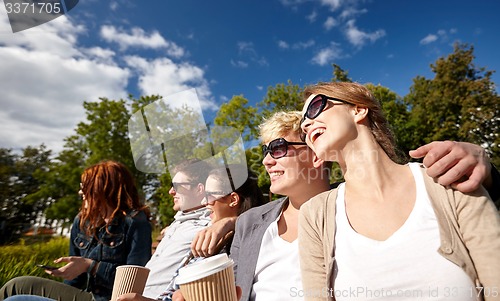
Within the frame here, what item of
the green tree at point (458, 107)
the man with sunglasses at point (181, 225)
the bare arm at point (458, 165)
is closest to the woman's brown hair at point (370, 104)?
the bare arm at point (458, 165)

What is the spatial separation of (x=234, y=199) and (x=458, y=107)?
25496 mm

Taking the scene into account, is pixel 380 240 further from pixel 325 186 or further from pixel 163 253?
pixel 163 253

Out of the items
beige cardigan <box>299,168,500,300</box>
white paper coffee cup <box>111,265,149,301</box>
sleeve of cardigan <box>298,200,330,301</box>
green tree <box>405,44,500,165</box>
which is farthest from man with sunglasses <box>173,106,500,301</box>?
green tree <box>405,44,500,165</box>

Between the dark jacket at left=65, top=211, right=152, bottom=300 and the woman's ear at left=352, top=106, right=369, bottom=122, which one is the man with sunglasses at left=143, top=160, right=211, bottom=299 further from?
the woman's ear at left=352, top=106, right=369, bottom=122

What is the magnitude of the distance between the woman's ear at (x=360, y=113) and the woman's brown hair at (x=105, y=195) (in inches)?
108

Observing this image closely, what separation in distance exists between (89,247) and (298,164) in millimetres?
2466

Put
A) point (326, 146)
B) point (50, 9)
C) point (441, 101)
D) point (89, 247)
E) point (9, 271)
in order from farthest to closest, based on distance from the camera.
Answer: point (441, 101) → point (9, 271) → point (89, 247) → point (50, 9) → point (326, 146)

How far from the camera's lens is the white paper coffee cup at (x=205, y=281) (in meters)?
1.31

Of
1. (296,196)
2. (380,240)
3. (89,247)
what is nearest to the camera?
(380,240)

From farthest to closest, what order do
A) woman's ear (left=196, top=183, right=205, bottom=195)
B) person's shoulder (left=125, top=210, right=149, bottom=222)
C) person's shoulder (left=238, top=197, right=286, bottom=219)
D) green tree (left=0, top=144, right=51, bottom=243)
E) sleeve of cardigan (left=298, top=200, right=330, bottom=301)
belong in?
1. green tree (left=0, top=144, right=51, bottom=243)
2. person's shoulder (left=125, top=210, right=149, bottom=222)
3. woman's ear (left=196, top=183, right=205, bottom=195)
4. person's shoulder (left=238, top=197, right=286, bottom=219)
5. sleeve of cardigan (left=298, top=200, right=330, bottom=301)

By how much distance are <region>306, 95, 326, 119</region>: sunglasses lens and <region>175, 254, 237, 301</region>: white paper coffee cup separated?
98 centimetres

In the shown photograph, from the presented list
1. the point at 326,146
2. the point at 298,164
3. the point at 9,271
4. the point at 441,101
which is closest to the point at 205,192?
the point at 298,164

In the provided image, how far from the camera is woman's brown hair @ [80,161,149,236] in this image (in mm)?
3596

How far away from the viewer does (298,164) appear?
8.25 feet
